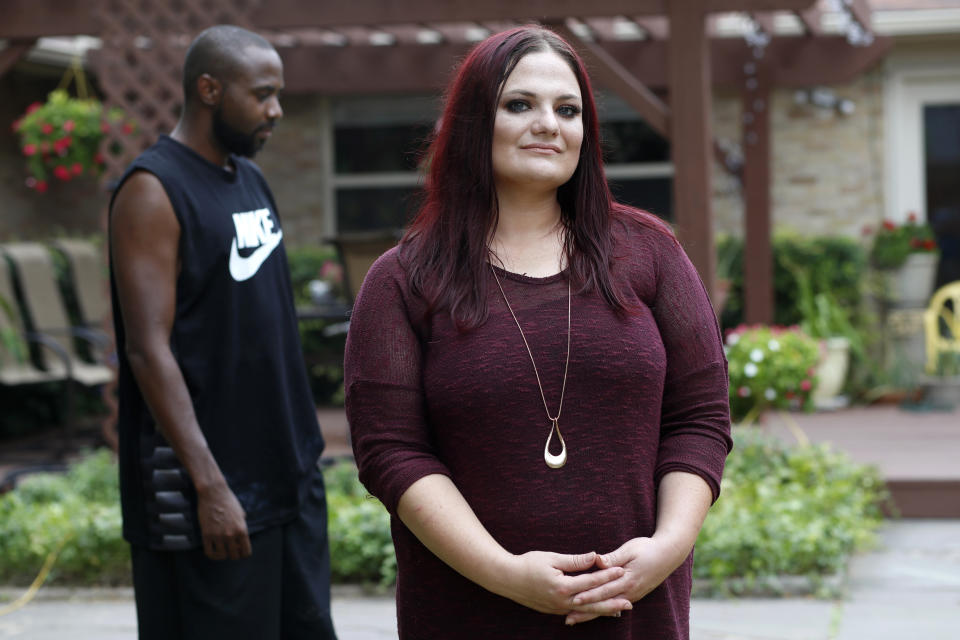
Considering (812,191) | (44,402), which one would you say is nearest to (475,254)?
(44,402)

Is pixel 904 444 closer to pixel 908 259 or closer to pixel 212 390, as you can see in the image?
pixel 908 259

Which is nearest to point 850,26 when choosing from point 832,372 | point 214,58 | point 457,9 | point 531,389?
point 832,372

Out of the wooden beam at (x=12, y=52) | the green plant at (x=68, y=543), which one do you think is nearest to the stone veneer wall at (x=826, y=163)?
the wooden beam at (x=12, y=52)

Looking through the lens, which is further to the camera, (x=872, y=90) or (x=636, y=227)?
(x=872, y=90)

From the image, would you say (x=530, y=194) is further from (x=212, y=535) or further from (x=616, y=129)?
(x=616, y=129)

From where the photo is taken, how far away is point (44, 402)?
8.58 meters

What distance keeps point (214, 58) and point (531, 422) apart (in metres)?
1.27

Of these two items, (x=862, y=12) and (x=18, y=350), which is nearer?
(x=18, y=350)

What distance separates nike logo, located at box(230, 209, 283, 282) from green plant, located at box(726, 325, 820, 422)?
4.52m

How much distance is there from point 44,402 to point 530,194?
7.37 meters

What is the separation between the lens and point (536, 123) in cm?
192

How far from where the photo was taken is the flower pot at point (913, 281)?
904cm

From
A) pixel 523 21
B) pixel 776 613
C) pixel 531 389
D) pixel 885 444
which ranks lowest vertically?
pixel 776 613

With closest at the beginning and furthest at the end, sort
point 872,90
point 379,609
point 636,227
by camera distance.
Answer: point 636,227, point 379,609, point 872,90
